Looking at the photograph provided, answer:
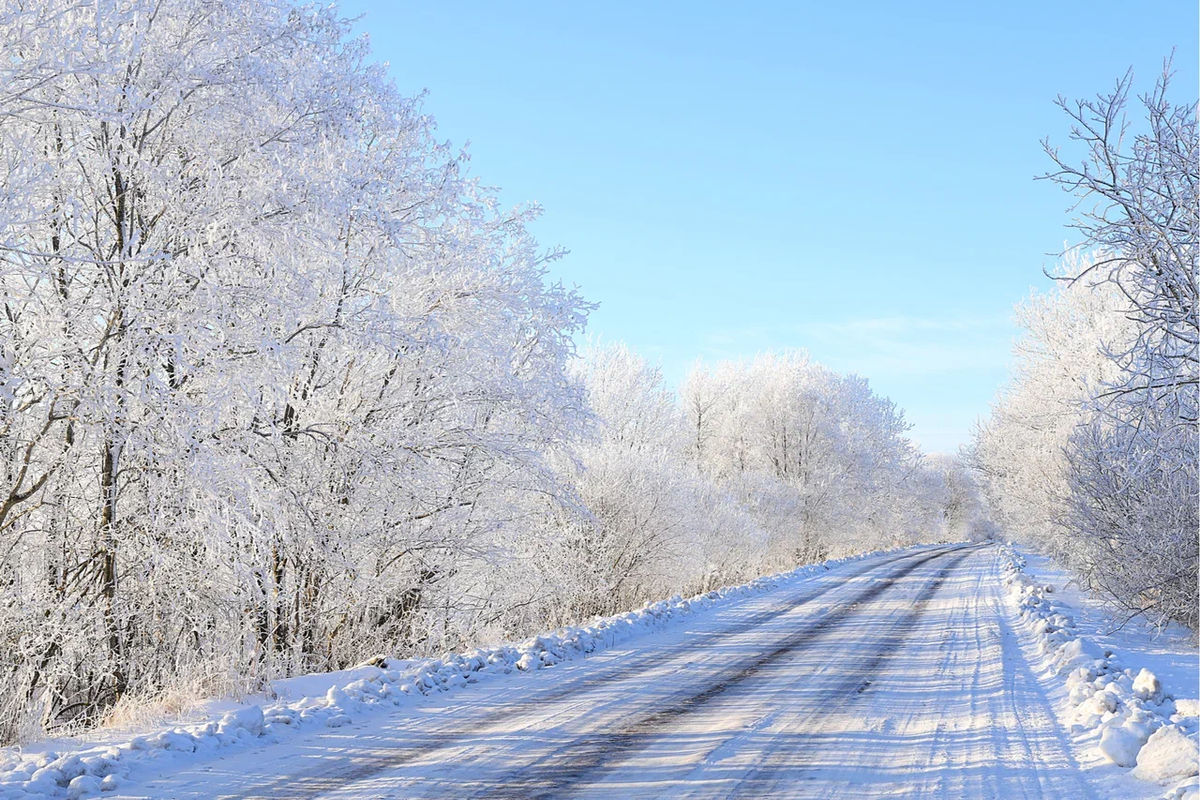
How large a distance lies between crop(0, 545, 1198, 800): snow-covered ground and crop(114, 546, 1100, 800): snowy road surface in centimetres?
2

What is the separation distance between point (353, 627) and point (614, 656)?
15.2ft

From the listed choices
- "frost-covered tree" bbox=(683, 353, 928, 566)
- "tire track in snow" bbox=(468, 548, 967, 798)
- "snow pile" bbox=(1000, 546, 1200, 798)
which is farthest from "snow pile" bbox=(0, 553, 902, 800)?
"frost-covered tree" bbox=(683, 353, 928, 566)

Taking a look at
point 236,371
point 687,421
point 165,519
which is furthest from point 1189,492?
point 687,421

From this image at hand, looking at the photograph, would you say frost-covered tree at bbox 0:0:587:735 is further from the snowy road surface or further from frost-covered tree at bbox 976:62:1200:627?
frost-covered tree at bbox 976:62:1200:627

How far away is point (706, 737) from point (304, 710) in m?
3.25

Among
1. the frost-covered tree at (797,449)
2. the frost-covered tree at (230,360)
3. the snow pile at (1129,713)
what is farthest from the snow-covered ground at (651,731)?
the frost-covered tree at (797,449)

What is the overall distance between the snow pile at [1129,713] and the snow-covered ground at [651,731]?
126 mm

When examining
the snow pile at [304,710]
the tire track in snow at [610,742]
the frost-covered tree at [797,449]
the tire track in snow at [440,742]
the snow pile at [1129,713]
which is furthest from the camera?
the frost-covered tree at [797,449]

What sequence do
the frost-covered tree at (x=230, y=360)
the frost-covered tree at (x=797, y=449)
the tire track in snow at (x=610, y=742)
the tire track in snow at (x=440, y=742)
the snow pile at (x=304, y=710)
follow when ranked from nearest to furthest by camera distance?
the snow pile at (x=304, y=710) → the tire track in snow at (x=440, y=742) → the tire track in snow at (x=610, y=742) → the frost-covered tree at (x=230, y=360) → the frost-covered tree at (x=797, y=449)

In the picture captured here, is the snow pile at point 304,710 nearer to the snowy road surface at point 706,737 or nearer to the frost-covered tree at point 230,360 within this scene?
the snowy road surface at point 706,737

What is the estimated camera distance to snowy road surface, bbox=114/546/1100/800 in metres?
5.02

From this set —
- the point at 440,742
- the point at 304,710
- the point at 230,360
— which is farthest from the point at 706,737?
the point at 230,360

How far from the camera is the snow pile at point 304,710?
15.5 ft

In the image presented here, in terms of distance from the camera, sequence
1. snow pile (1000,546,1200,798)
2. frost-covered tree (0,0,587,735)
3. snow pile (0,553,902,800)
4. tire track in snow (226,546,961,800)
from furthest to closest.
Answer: frost-covered tree (0,0,587,735)
snow pile (1000,546,1200,798)
tire track in snow (226,546,961,800)
snow pile (0,553,902,800)
